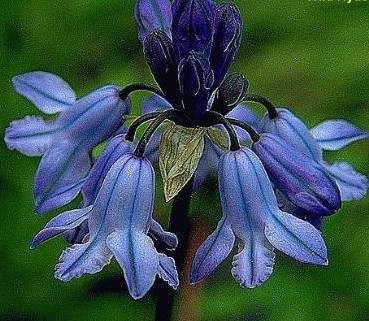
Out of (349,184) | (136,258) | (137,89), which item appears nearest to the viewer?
(136,258)

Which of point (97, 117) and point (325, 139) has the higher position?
point (97, 117)

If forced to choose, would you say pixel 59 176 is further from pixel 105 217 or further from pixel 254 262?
pixel 254 262

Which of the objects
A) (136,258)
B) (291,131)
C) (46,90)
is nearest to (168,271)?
(136,258)

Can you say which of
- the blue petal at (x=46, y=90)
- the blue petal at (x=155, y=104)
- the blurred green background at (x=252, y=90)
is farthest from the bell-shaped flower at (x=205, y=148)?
the blurred green background at (x=252, y=90)

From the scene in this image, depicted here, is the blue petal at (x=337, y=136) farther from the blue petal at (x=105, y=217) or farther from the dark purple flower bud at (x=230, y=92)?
the blue petal at (x=105, y=217)

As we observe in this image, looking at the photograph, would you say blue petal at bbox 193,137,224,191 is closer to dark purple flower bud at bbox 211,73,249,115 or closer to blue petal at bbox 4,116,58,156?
dark purple flower bud at bbox 211,73,249,115

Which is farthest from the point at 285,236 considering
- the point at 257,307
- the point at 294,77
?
the point at 294,77

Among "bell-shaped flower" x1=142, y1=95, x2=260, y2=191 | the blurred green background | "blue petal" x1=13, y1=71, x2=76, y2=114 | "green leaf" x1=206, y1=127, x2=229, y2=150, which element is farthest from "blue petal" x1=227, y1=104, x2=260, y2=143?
the blurred green background
